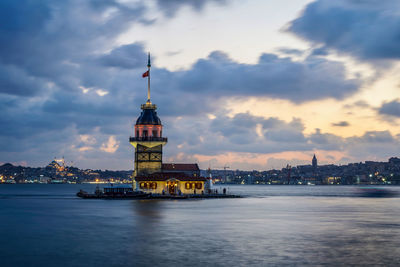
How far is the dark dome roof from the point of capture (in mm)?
106188

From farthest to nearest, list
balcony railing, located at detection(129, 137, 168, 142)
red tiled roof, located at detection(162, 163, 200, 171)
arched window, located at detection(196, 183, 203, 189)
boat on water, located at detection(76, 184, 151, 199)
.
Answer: red tiled roof, located at detection(162, 163, 200, 171), arched window, located at detection(196, 183, 203, 189), balcony railing, located at detection(129, 137, 168, 142), boat on water, located at detection(76, 184, 151, 199)

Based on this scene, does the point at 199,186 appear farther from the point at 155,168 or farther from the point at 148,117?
the point at 148,117

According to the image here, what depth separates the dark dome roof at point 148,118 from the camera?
106188 millimetres

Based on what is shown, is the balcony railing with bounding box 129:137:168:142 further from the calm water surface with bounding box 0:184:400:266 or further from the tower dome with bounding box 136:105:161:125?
the calm water surface with bounding box 0:184:400:266

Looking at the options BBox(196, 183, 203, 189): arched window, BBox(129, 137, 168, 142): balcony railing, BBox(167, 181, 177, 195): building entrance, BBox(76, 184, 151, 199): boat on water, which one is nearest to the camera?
BBox(76, 184, 151, 199): boat on water

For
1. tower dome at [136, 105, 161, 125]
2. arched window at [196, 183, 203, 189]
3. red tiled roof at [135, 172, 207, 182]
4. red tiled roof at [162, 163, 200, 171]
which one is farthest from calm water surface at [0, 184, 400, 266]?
tower dome at [136, 105, 161, 125]

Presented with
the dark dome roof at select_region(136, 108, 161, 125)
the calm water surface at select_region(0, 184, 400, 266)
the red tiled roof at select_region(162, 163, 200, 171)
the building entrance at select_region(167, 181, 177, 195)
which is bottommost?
the calm water surface at select_region(0, 184, 400, 266)

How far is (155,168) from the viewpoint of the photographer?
104250 mm

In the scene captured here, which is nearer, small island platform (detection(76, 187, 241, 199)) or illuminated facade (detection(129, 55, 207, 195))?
small island platform (detection(76, 187, 241, 199))

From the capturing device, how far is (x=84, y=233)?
1845 inches

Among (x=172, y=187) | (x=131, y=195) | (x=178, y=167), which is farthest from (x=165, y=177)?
(x=131, y=195)

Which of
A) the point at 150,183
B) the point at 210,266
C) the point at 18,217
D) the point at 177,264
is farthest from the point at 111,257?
the point at 150,183

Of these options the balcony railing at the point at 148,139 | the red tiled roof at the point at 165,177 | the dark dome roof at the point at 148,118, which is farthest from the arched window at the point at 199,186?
the dark dome roof at the point at 148,118

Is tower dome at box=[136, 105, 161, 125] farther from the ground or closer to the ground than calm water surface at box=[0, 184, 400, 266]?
farther from the ground
